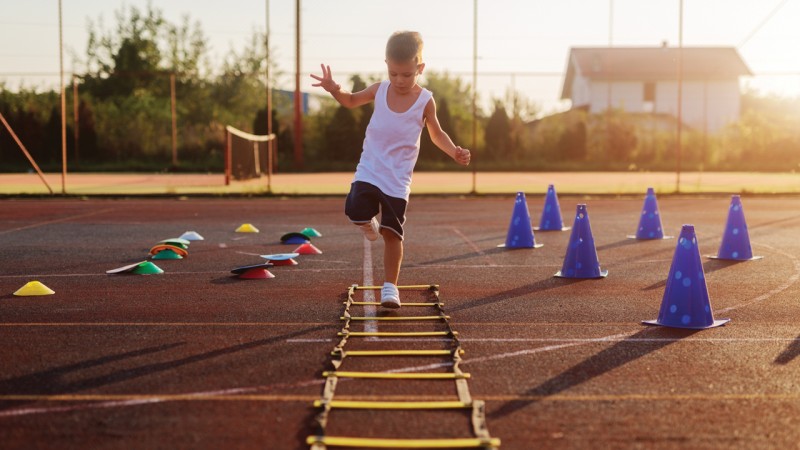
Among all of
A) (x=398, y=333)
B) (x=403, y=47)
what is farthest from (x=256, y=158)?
(x=398, y=333)

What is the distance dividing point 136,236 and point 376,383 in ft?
29.0

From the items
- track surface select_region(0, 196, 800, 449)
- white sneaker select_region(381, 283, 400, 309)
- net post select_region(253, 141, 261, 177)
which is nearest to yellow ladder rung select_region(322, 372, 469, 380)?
track surface select_region(0, 196, 800, 449)

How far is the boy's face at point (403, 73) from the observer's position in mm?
6695

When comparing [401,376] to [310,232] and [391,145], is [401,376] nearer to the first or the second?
[391,145]

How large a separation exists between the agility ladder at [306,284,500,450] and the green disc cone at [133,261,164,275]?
286cm

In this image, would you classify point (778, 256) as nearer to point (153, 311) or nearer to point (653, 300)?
point (653, 300)

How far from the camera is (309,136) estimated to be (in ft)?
117

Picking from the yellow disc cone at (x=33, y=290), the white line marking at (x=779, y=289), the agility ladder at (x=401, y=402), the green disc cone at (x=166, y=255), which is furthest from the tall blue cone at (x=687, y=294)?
the green disc cone at (x=166, y=255)

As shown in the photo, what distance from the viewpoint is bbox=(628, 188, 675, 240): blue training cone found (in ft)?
42.3

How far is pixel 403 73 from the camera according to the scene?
22.1 feet

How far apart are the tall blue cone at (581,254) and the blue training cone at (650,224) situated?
3.91 meters

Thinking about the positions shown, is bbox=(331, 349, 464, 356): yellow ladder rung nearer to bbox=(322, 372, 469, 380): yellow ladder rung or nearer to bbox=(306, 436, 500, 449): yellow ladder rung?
bbox=(322, 372, 469, 380): yellow ladder rung

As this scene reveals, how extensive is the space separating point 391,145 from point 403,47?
74cm

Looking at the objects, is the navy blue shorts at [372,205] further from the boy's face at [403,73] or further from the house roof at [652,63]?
the house roof at [652,63]
